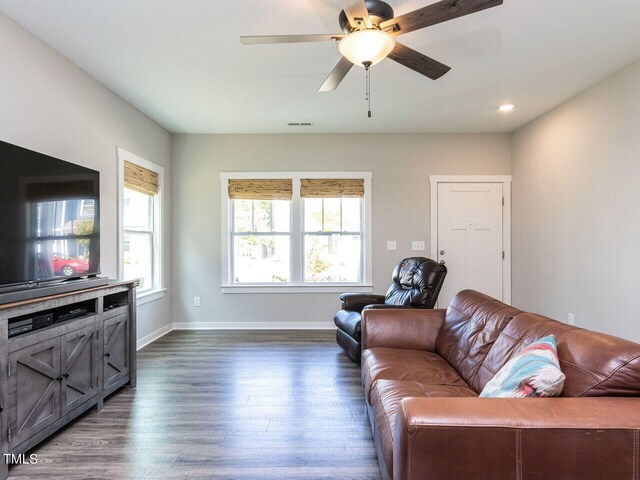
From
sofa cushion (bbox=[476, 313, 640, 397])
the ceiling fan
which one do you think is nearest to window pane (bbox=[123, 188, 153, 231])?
the ceiling fan

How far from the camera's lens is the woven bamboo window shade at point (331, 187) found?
4496 mm

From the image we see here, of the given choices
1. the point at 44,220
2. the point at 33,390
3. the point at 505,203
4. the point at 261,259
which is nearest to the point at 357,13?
the point at 44,220

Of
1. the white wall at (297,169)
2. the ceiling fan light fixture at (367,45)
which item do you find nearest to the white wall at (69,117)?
the white wall at (297,169)

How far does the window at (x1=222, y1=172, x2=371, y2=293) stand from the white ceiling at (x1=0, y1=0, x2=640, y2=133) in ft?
2.82

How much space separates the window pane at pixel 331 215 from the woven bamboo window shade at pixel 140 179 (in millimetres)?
2131

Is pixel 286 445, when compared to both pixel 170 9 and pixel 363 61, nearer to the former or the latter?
pixel 363 61

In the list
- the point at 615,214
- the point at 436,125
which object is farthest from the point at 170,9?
the point at 615,214

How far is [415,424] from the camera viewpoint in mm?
1006

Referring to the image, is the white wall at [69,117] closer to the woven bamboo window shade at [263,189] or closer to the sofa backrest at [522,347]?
the woven bamboo window shade at [263,189]

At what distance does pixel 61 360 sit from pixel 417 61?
111 inches

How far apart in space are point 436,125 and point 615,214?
2099 millimetres

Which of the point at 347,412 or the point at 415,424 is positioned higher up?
the point at 415,424

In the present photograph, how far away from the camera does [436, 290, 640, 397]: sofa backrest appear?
113 centimetres

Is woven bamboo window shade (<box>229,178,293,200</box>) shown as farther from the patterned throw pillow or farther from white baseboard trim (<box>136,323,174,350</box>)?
the patterned throw pillow
